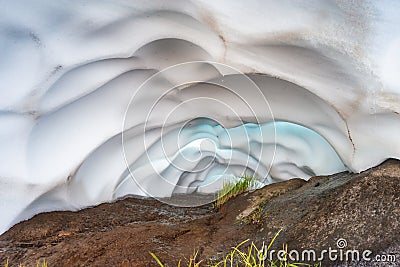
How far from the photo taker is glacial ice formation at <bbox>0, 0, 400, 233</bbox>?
196 centimetres

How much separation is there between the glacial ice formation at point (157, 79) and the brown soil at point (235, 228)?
0.63ft

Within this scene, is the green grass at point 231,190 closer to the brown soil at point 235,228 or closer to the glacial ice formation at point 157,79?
the brown soil at point 235,228

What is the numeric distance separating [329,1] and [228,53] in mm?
586

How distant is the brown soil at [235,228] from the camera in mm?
1760

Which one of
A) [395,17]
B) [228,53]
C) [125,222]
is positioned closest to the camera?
[395,17]

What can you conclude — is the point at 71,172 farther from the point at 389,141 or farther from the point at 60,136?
the point at 389,141

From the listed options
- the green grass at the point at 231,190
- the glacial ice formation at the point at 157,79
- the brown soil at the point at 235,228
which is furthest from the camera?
the green grass at the point at 231,190

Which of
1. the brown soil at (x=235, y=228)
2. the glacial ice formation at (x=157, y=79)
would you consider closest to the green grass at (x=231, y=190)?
the brown soil at (x=235, y=228)

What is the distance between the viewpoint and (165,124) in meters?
3.08

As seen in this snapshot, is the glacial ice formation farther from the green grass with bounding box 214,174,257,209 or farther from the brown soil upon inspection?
the green grass with bounding box 214,174,257,209

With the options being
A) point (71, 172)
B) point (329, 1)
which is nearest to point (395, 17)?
point (329, 1)

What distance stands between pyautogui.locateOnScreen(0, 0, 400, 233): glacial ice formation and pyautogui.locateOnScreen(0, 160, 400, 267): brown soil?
192mm

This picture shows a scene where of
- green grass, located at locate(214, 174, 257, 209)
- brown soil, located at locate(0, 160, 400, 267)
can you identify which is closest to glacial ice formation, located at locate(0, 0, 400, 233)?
brown soil, located at locate(0, 160, 400, 267)

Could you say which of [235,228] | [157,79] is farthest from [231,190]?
[157,79]
